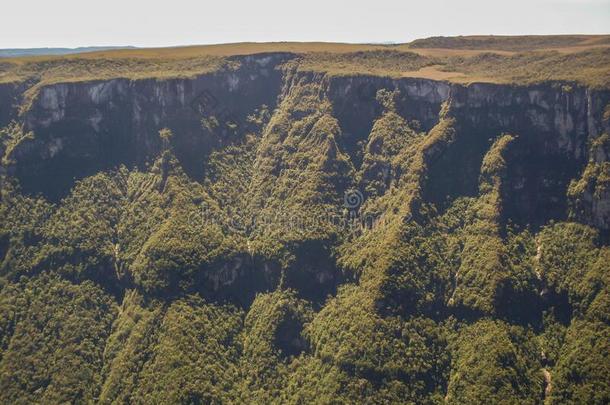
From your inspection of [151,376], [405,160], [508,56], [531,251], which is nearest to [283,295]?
[151,376]

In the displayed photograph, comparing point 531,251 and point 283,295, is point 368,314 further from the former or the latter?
point 531,251

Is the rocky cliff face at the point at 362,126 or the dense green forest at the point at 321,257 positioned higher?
the rocky cliff face at the point at 362,126

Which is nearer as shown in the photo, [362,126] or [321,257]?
[321,257]

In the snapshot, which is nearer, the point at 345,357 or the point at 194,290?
the point at 345,357

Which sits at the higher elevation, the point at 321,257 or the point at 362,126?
the point at 362,126

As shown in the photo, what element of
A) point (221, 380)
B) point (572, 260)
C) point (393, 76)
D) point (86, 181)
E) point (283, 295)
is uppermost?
point (393, 76)
